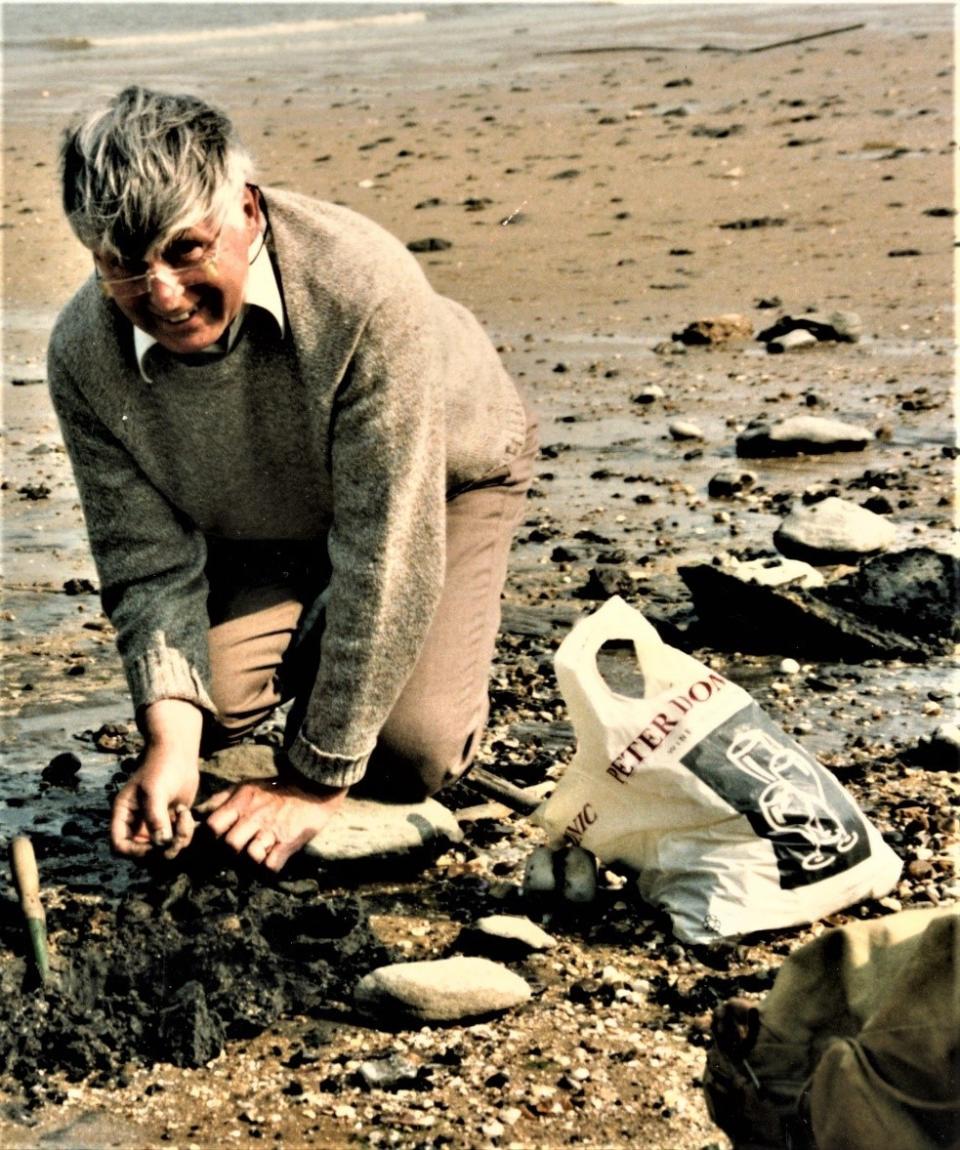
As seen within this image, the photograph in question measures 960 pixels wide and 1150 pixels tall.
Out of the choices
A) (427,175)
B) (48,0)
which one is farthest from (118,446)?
(48,0)

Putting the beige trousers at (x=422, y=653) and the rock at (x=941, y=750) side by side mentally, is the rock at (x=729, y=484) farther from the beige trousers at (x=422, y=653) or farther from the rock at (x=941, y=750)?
the rock at (x=941, y=750)

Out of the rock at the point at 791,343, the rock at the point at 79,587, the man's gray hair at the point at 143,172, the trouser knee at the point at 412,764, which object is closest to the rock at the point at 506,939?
the trouser knee at the point at 412,764

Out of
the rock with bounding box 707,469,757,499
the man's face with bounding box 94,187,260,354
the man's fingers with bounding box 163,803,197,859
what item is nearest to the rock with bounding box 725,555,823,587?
the rock with bounding box 707,469,757,499

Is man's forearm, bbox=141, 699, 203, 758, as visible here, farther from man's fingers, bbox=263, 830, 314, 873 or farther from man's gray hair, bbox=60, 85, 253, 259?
Answer: man's gray hair, bbox=60, 85, 253, 259

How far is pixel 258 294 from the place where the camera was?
136 inches

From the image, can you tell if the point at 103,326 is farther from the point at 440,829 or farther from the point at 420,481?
the point at 440,829

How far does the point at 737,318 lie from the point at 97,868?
194 inches

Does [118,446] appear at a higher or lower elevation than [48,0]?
higher

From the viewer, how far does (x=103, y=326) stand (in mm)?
3627

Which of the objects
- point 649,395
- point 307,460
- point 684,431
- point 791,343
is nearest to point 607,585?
point 684,431

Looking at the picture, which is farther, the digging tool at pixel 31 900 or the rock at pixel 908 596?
the rock at pixel 908 596

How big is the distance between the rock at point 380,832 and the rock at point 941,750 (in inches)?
42.0

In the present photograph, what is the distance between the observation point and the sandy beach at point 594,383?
311 cm

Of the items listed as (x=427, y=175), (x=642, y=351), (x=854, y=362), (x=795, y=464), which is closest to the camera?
(x=795, y=464)
